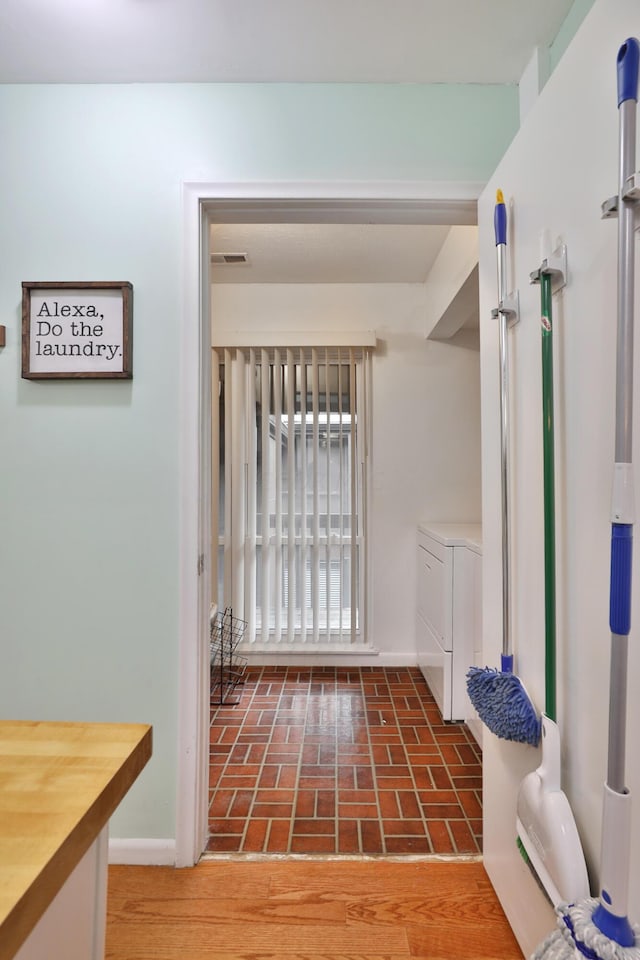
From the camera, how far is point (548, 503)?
3.64ft

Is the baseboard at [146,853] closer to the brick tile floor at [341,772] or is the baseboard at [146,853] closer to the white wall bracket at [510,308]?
the brick tile floor at [341,772]

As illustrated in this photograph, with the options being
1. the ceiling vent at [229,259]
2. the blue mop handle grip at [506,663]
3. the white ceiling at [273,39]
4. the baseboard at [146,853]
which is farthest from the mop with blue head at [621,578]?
the ceiling vent at [229,259]

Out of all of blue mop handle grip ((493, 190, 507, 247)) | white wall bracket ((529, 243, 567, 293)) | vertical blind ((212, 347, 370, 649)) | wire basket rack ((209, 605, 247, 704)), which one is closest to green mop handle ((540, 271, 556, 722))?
white wall bracket ((529, 243, 567, 293))

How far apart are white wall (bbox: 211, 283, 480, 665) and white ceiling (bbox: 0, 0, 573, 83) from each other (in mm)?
1804

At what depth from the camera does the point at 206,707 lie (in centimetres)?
170

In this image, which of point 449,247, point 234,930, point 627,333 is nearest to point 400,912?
point 234,930

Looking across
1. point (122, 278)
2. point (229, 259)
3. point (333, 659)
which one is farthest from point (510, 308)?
point (333, 659)

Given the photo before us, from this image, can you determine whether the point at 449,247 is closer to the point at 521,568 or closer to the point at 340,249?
the point at 340,249

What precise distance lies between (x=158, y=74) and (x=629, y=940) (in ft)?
7.77

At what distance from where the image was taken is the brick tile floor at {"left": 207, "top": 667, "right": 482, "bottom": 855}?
1745 mm

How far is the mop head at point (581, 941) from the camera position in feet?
2.60

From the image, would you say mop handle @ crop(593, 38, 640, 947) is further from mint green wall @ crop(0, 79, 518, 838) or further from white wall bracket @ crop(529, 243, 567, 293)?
mint green wall @ crop(0, 79, 518, 838)

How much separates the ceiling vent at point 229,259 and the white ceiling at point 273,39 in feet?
4.50

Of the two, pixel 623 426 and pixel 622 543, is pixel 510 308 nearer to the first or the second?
pixel 623 426
